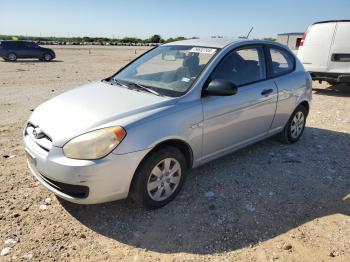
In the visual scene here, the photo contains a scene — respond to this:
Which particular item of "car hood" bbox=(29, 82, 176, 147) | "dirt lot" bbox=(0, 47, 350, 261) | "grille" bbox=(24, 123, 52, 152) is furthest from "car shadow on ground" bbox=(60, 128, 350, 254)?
"car hood" bbox=(29, 82, 176, 147)

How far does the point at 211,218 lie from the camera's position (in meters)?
3.54

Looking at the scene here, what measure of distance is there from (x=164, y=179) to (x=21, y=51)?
22.8m

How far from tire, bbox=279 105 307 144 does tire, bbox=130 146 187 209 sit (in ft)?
8.12

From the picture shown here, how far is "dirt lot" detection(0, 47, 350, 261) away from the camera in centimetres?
306

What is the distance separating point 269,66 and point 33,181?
11.7 ft

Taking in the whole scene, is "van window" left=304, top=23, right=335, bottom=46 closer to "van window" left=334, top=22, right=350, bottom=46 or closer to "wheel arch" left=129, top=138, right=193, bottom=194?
"van window" left=334, top=22, right=350, bottom=46

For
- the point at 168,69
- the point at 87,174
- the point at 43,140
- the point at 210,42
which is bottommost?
the point at 87,174

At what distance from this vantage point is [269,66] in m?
4.90

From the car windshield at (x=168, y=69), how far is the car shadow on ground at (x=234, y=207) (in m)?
1.25

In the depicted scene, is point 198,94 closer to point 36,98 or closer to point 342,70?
point 36,98

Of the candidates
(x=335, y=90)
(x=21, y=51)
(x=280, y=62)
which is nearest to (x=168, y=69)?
(x=280, y=62)

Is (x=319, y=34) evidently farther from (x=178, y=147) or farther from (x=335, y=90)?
(x=178, y=147)

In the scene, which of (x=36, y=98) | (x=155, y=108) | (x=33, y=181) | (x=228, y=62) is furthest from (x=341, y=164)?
(x=36, y=98)

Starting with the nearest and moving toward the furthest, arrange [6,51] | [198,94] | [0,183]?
[198,94] → [0,183] → [6,51]
